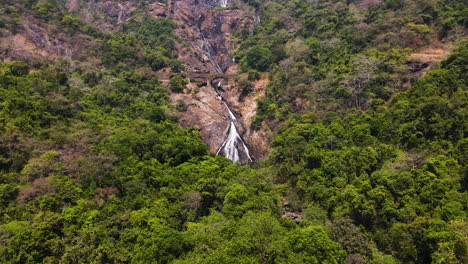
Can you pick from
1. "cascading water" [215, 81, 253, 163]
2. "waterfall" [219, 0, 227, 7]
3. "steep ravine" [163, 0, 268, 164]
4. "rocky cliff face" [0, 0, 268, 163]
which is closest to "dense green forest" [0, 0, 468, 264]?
"rocky cliff face" [0, 0, 268, 163]

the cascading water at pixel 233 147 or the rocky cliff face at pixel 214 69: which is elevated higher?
the rocky cliff face at pixel 214 69

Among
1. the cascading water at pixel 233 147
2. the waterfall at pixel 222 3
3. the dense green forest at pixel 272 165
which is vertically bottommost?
the cascading water at pixel 233 147

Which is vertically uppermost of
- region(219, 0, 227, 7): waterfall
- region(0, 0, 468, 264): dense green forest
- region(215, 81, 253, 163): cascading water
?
region(219, 0, 227, 7): waterfall

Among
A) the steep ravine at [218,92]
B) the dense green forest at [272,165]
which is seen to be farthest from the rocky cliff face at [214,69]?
the dense green forest at [272,165]

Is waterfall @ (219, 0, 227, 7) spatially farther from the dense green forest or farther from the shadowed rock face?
the dense green forest

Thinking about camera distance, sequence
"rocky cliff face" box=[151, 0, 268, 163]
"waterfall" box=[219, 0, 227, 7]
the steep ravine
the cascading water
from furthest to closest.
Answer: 1. "waterfall" box=[219, 0, 227, 7]
2. "rocky cliff face" box=[151, 0, 268, 163]
3. the steep ravine
4. the cascading water

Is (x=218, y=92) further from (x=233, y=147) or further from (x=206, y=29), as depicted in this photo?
(x=206, y=29)

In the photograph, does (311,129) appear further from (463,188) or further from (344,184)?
(463,188)

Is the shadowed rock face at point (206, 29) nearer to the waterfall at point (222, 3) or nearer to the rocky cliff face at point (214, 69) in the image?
the rocky cliff face at point (214, 69)

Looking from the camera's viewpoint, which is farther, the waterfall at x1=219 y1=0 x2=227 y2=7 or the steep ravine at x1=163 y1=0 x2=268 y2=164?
→ the waterfall at x1=219 y1=0 x2=227 y2=7
